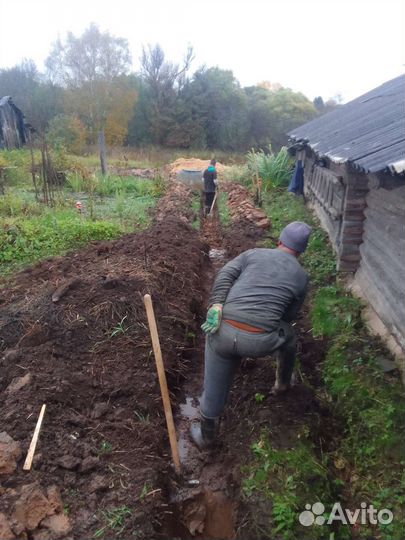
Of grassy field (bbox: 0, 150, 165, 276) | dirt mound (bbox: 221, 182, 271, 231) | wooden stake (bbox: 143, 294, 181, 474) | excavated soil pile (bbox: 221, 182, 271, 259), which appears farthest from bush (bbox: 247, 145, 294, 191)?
wooden stake (bbox: 143, 294, 181, 474)

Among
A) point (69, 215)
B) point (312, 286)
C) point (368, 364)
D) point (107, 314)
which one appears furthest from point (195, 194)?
point (368, 364)

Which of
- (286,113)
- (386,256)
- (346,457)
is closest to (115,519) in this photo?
(346,457)

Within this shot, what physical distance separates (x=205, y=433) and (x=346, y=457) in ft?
4.07

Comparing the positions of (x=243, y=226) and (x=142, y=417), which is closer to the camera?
(x=142, y=417)

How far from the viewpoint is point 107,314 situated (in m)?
5.03

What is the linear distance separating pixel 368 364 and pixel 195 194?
13.0 metres

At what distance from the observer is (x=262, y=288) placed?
333 cm

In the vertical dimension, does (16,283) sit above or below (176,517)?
above

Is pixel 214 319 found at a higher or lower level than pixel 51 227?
higher

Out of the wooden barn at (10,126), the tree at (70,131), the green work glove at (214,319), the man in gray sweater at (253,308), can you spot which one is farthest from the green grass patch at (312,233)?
the tree at (70,131)

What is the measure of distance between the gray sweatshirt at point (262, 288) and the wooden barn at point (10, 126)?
2600cm

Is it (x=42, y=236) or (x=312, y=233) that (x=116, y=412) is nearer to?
(x=42, y=236)

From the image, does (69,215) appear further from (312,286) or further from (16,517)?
(16,517)

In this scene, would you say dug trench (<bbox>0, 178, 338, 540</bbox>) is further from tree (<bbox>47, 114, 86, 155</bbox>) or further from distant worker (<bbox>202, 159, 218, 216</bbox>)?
tree (<bbox>47, 114, 86, 155</bbox>)
